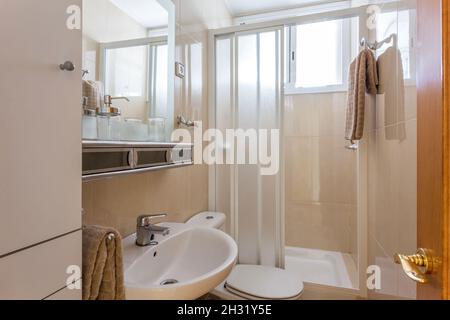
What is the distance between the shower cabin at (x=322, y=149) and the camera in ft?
3.24

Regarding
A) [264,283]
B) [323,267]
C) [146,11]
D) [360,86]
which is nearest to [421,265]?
[360,86]

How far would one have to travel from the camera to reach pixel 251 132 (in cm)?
182

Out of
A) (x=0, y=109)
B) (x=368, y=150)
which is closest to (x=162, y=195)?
(x=0, y=109)

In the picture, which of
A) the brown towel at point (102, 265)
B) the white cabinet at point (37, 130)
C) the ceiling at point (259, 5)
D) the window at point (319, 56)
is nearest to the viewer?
the white cabinet at point (37, 130)

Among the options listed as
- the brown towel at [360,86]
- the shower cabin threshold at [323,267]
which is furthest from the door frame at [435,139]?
the shower cabin threshold at [323,267]

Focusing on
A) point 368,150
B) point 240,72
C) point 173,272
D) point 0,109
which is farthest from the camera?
point 240,72

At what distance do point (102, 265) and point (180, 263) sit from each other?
0.66 m

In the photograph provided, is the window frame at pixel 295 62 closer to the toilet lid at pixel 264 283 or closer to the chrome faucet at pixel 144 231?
the toilet lid at pixel 264 283

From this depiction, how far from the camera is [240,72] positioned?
6.07ft

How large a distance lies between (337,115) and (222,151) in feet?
3.70

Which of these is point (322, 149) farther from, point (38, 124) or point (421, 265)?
point (38, 124)

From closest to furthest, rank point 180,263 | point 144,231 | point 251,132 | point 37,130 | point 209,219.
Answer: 1. point 37,130
2. point 144,231
3. point 180,263
4. point 209,219
5. point 251,132

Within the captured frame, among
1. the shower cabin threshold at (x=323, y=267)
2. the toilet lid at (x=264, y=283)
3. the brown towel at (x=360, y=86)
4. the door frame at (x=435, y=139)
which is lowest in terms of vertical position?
the shower cabin threshold at (x=323, y=267)

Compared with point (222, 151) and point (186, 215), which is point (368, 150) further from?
point (186, 215)
